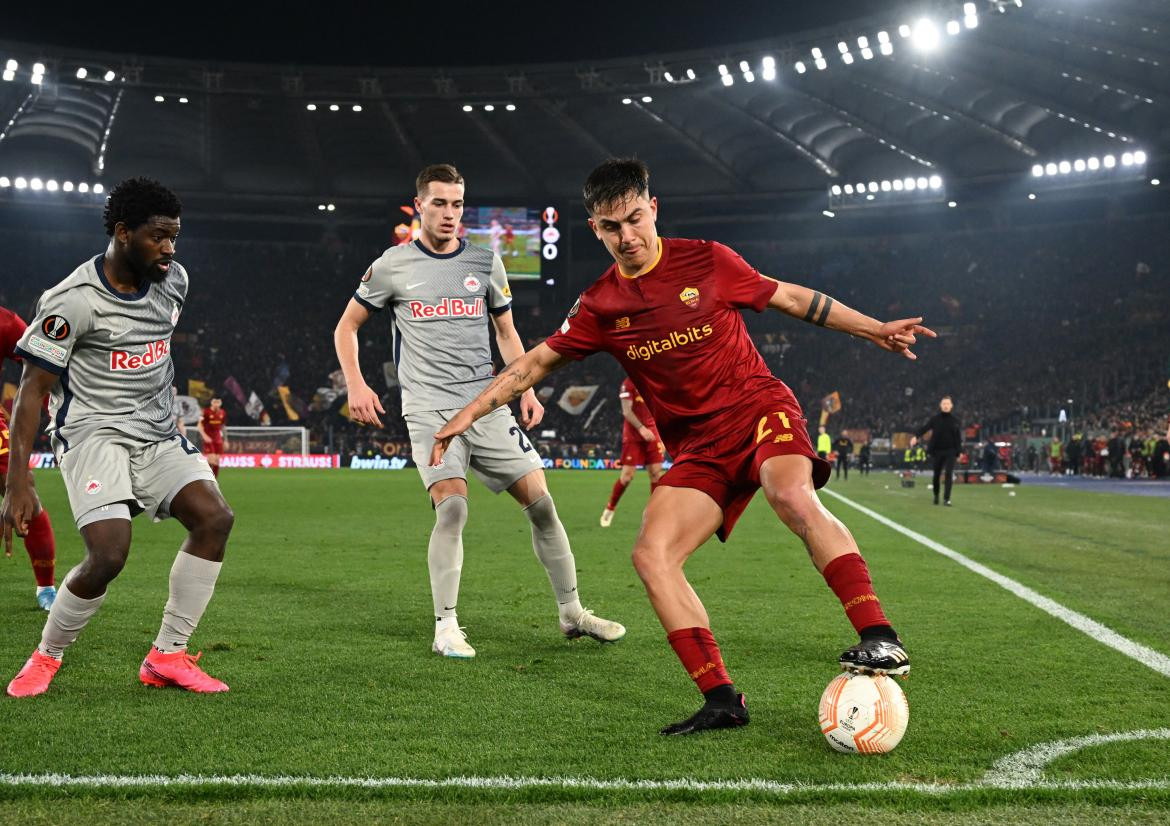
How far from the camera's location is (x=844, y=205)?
52156 millimetres

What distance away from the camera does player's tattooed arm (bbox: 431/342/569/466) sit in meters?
4.78

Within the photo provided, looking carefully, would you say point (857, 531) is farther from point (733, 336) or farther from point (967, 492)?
point (967, 492)

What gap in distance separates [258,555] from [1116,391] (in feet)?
132

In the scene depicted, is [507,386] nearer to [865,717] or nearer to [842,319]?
[842,319]

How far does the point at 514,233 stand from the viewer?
45812 millimetres

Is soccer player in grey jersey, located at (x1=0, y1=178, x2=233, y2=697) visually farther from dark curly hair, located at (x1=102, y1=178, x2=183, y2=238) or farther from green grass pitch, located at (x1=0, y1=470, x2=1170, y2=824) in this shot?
green grass pitch, located at (x1=0, y1=470, x2=1170, y2=824)

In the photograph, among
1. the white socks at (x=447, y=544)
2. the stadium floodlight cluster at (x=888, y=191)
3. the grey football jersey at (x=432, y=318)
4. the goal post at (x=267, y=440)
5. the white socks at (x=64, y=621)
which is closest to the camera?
the white socks at (x=64, y=621)

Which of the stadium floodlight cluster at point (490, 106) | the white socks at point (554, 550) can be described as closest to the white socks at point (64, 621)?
the white socks at point (554, 550)

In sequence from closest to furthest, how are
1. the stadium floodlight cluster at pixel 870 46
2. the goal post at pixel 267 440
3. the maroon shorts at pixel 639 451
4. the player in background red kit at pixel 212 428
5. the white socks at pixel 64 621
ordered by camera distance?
the white socks at pixel 64 621
the maroon shorts at pixel 639 451
the player in background red kit at pixel 212 428
the stadium floodlight cluster at pixel 870 46
the goal post at pixel 267 440

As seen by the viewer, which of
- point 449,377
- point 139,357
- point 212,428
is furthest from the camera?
point 212,428

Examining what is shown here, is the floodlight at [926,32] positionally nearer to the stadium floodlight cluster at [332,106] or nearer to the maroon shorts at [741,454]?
the stadium floodlight cluster at [332,106]

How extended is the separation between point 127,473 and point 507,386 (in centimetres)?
173

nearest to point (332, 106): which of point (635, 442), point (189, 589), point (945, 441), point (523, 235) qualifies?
point (523, 235)

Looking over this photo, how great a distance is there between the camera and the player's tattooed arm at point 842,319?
4445 mm
